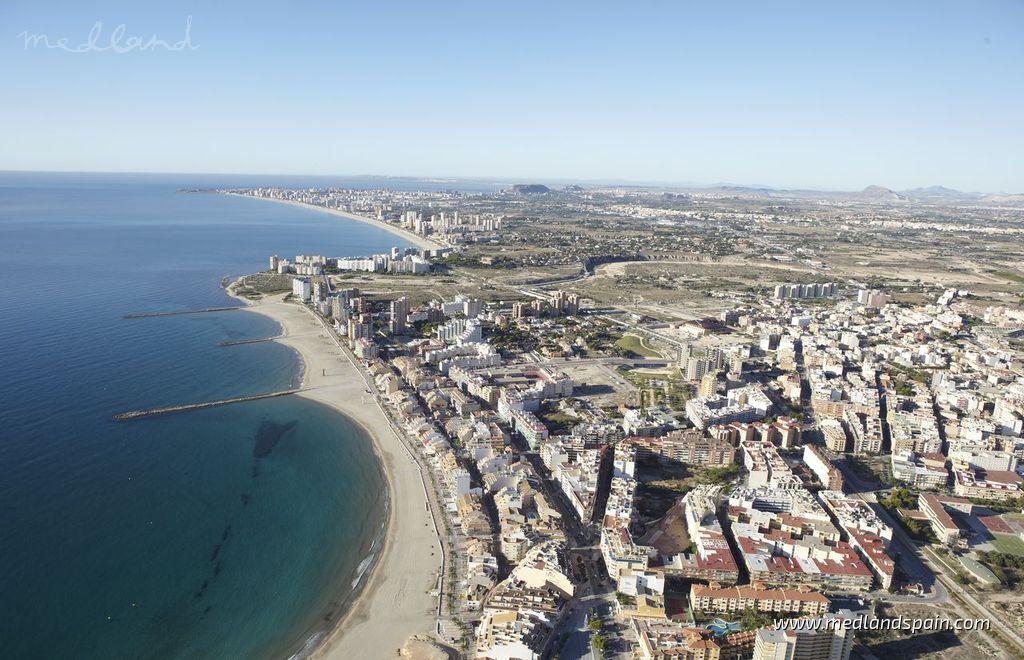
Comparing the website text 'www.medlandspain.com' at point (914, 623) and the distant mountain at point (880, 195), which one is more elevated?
the distant mountain at point (880, 195)

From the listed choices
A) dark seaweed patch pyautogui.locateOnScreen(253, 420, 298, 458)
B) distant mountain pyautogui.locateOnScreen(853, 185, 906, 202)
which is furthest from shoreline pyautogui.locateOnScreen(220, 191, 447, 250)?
distant mountain pyautogui.locateOnScreen(853, 185, 906, 202)

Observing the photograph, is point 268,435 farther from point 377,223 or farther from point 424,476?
point 377,223

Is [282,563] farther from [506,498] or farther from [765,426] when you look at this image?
[765,426]

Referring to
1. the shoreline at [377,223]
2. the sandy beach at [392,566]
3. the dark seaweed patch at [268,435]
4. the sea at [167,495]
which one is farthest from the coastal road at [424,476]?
the shoreline at [377,223]

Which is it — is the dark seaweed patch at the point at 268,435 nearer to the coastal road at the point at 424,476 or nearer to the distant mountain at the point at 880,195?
the coastal road at the point at 424,476

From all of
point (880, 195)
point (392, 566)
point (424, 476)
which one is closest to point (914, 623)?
point (392, 566)

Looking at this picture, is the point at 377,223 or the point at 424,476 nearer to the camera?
the point at 424,476

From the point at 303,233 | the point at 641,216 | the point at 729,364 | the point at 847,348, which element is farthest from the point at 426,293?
the point at 641,216
